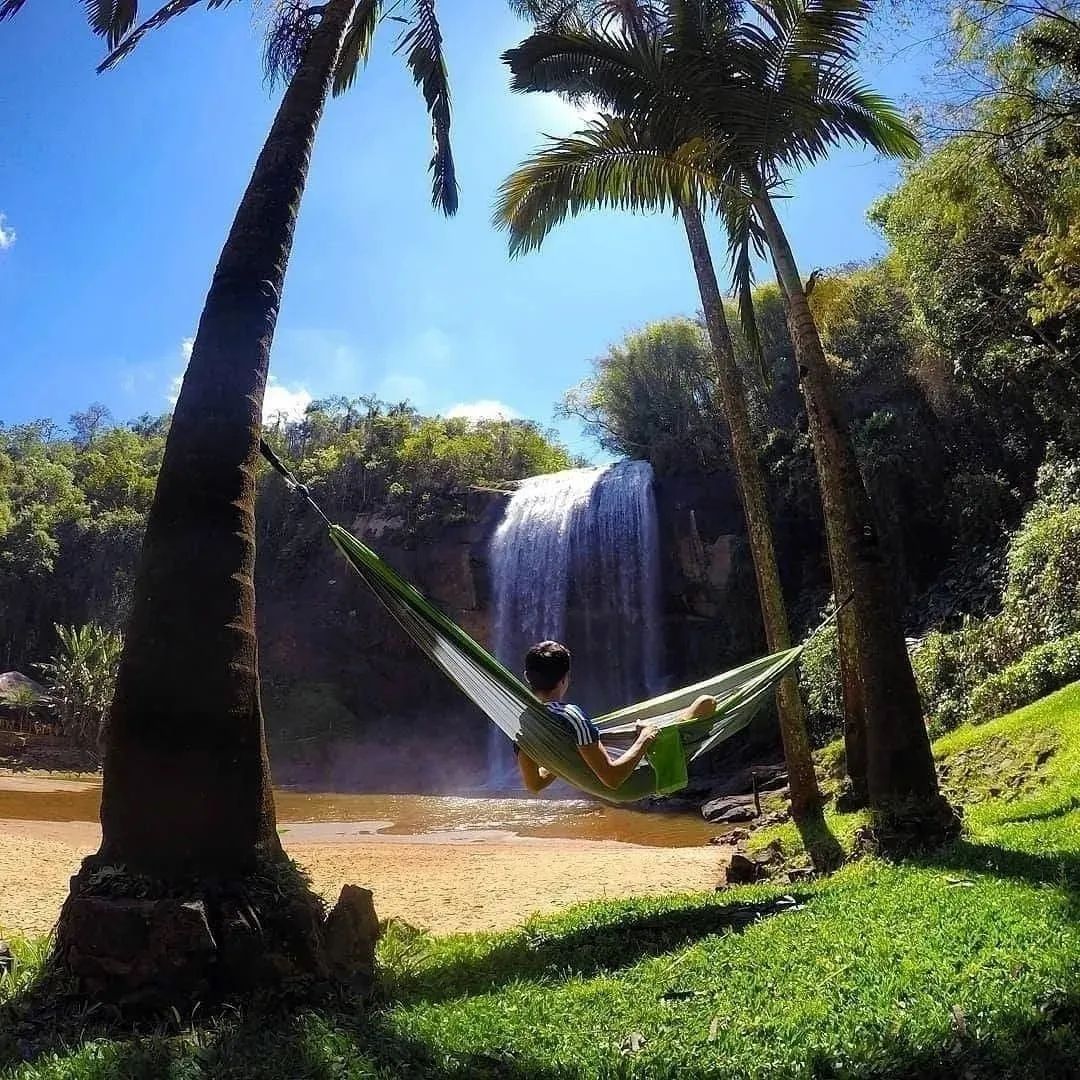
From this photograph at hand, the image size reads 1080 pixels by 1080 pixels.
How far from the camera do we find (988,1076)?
1695mm

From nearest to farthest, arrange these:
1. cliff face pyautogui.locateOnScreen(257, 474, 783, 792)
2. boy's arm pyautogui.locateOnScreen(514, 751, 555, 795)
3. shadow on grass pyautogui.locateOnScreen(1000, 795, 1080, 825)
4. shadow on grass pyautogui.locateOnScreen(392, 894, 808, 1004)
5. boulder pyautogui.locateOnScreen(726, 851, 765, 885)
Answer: shadow on grass pyautogui.locateOnScreen(392, 894, 808, 1004), boy's arm pyautogui.locateOnScreen(514, 751, 555, 795), shadow on grass pyautogui.locateOnScreen(1000, 795, 1080, 825), boulder pyautogui.locateOnScreen(726, 851, 765, 885), cliff face pyautogui.locateOnScreen(257, 474, 783, 792)

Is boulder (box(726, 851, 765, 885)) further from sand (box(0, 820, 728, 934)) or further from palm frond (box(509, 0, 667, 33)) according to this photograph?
palm frond (box(509, 0, 667, 33))

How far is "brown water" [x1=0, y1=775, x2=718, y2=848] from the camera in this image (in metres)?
8.76

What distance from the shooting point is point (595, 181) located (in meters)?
6.10

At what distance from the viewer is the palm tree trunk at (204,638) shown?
2428 mm

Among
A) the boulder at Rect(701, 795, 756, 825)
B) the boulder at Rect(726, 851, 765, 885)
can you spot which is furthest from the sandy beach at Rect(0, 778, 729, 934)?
the boulder at Rect(701, 795, 756, 825)

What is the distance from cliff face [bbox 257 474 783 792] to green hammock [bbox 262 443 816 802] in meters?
11.4

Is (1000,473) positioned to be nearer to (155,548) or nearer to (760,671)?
(760,671)

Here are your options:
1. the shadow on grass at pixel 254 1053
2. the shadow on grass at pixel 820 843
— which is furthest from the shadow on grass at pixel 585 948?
the shadow on grass at pixel 820 843

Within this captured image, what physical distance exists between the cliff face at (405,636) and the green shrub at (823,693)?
3399 mm

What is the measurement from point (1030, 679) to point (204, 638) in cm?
765

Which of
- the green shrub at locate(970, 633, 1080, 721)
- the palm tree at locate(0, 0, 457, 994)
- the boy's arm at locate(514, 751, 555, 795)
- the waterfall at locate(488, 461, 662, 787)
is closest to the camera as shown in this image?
the palm tree at locate(0, 0, 457, 994)

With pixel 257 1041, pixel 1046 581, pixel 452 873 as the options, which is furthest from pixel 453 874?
pixel 1046 581

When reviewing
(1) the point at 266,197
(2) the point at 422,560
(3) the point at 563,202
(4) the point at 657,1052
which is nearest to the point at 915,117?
(3) the point at 563,202
